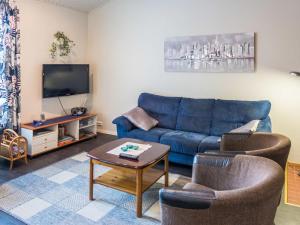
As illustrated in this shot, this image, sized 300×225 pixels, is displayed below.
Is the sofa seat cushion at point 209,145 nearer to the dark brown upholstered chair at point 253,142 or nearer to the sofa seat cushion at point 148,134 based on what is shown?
the dark brown upholstered chair at point 253,142

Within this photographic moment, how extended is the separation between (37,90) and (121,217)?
2.72 metres

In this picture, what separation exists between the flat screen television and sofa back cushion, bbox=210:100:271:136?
8.07 ft

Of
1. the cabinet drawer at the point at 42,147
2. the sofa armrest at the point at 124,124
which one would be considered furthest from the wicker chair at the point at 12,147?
the sofa armrest at the point at 124,124

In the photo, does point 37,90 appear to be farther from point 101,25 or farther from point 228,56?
point 228,56

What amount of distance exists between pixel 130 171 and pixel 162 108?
178cm

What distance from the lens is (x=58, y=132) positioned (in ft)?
14.1

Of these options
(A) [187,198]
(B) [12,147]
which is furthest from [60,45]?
(A) [187,198]

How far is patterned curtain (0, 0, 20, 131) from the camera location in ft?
→ 11.7

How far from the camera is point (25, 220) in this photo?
229cm

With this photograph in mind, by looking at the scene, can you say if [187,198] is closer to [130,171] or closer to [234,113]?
[130,171]

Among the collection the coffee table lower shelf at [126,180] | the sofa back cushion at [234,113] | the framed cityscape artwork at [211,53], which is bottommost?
the coffee table lower shelf at [126,180]

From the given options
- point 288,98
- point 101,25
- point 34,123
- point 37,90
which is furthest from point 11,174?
point 288,98

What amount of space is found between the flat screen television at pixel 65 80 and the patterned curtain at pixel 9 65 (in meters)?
0.47

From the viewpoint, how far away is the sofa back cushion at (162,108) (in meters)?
4.10
